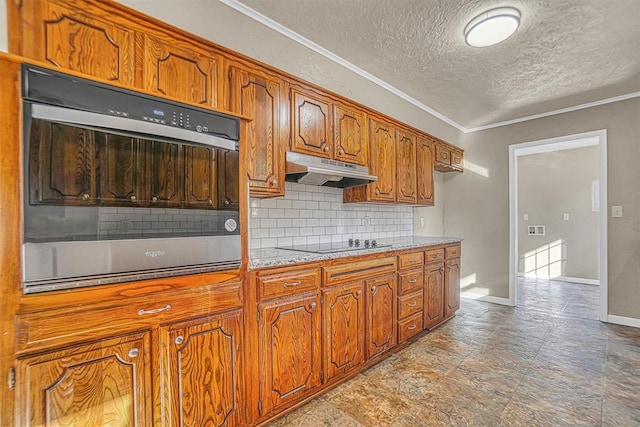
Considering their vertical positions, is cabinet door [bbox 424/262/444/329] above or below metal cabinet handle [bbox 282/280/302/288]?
below

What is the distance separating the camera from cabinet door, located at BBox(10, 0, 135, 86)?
1.19 metres

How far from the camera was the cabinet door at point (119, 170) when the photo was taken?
1190 millimetres

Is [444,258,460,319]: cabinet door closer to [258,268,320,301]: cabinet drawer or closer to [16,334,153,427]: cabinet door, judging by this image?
[258,268,320,301]: cabinet drawer

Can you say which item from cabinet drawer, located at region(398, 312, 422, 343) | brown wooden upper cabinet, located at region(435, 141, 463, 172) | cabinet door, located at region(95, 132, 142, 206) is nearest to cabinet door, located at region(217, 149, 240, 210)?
cabinet door, located at region(95, 132, 142, 206)

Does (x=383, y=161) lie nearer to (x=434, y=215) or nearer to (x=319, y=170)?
(x=319, y=170)

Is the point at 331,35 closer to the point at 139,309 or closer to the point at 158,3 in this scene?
the point at 158,3

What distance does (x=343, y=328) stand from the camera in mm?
2145

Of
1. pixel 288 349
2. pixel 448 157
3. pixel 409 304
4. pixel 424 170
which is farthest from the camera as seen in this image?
pixel 448 157

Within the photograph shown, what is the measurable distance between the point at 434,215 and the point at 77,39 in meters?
4.42

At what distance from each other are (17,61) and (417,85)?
10.4 feet

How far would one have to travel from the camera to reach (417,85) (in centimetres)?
321

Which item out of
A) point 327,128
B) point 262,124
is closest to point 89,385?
point 262,124

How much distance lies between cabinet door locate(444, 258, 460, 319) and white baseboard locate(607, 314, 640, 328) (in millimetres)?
1703

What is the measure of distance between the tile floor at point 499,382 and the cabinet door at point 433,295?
0.48 feet
